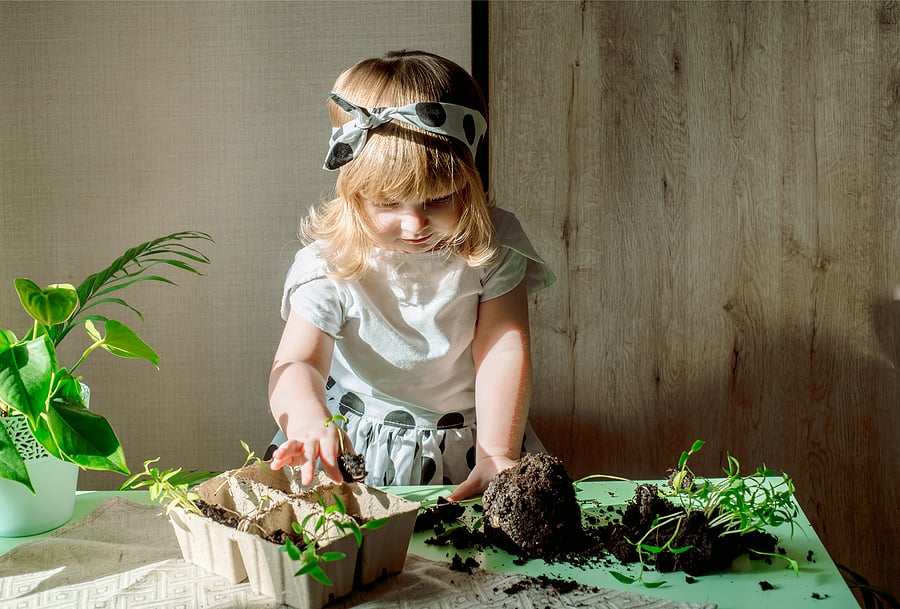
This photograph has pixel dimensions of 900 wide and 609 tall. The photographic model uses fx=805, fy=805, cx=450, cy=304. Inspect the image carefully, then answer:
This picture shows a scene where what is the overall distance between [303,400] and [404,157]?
38cm

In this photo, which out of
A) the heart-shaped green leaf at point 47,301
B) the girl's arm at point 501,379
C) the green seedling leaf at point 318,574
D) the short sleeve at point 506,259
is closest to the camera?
the green seedling leaf at point 318,574

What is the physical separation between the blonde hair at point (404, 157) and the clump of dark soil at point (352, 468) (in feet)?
1.30

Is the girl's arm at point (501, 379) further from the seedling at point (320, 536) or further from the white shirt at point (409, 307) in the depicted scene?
the seedling at point (320, 536)

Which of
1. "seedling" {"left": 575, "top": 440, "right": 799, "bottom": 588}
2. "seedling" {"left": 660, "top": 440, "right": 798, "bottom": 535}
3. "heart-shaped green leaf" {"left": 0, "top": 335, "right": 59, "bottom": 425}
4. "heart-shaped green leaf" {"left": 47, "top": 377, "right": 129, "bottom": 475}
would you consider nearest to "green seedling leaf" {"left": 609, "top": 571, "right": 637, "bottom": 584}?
"seedling" {"left": 575, "top": 440, "right": 799, "bottom": 588}

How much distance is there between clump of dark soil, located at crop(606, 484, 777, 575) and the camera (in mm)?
876

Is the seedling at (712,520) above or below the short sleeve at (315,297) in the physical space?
below

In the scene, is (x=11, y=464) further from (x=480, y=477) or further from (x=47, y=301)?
(x=480, y=477)

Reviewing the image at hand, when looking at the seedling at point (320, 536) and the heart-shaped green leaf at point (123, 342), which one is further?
the heart-shaped green leaf at point (123, 342)

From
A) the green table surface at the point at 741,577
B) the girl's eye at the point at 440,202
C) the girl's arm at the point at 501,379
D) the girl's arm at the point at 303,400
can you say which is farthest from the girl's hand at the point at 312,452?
the girl's eye at the point at 440,202

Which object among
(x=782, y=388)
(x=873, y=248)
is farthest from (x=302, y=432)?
(x=873, y=248)

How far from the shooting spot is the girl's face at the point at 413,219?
1.18 m

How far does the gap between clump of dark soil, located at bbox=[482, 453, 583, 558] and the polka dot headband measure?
0.49 m

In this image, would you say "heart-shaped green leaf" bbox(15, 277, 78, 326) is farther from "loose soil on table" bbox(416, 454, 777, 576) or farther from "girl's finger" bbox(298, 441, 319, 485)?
"loose soil on table" bbox(416, 454, 777, 576)

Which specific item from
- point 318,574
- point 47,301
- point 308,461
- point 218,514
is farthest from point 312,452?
point 47,301
